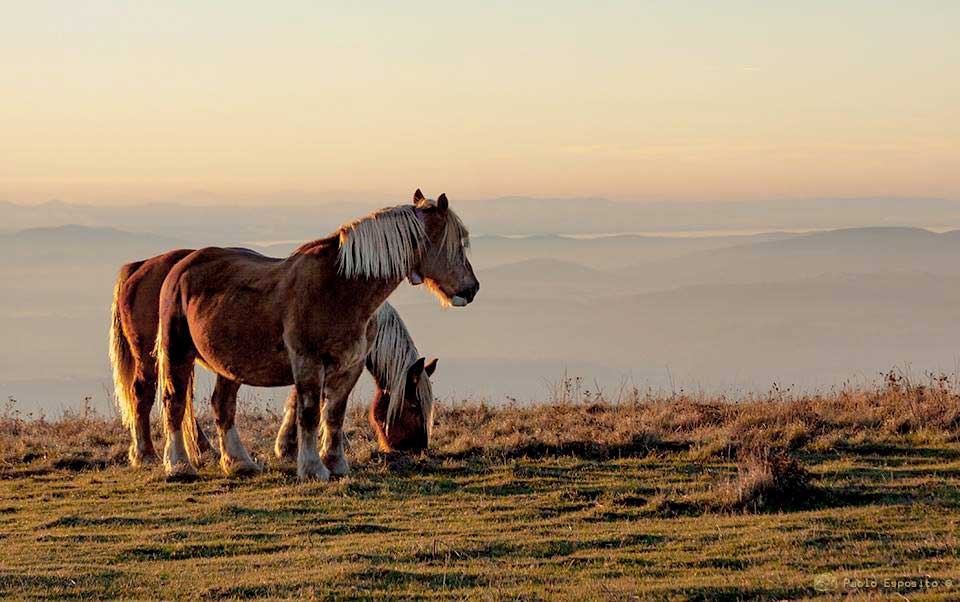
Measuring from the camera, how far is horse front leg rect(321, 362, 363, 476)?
42.1 ft

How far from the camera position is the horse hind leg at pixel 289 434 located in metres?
14.1

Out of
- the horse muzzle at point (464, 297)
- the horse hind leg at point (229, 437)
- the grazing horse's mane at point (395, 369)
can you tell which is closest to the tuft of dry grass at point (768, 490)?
the horse muzzle at point (464, 297)

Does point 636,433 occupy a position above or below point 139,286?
below

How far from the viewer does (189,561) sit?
9625 millimetres

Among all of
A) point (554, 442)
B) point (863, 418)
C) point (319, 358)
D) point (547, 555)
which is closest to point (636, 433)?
point (554, 442)

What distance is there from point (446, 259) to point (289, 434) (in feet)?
10.9

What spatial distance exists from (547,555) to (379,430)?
4641 mm

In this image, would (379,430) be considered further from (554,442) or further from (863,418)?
(863,418)

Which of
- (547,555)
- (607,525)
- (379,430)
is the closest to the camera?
(547,555)

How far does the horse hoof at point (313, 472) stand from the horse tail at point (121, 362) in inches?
113

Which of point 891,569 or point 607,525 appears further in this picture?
point 607,525

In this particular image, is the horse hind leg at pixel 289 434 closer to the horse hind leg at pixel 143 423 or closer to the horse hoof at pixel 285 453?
the horse hoof at pixel 285 453

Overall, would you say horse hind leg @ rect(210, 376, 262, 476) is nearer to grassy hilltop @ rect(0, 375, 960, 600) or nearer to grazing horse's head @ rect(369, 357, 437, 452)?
grassy hilltop @ rect(0, 375, 960, 600)

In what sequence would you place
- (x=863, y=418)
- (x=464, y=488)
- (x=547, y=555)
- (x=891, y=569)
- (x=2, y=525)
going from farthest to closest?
(x=863, y=418) → (x=464, y=488) → (x=2, y=525) → (x=547, y=555) → (x=891, y=569)
